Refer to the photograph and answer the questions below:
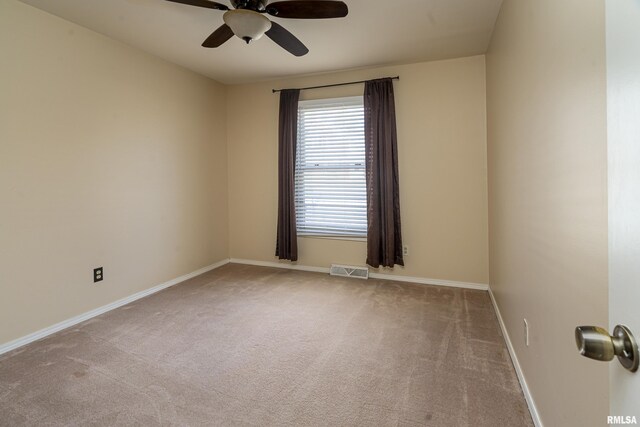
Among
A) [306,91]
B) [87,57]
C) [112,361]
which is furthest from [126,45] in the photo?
[112,361]

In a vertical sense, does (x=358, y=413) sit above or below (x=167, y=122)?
below

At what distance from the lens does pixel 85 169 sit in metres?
2.84

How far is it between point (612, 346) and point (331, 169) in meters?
3.66

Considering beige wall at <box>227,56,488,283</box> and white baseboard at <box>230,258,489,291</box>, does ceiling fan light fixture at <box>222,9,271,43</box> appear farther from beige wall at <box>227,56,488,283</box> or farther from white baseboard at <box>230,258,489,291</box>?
white baseboard at <box>230,258,489,291</box>

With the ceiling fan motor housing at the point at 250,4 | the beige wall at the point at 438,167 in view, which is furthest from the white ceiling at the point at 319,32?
the ceiling fan motor housing at the point at 250,4

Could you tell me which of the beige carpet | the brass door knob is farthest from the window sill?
the brass door knob

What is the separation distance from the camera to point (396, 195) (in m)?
3.75

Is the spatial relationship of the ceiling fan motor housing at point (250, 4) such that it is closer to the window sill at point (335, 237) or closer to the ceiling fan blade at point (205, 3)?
the ceiling fan blade at point (205, 3)

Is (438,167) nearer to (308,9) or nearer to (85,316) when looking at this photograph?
(308,9)

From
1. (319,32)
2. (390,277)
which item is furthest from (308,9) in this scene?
(390,277)

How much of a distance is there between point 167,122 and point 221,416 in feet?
10.3

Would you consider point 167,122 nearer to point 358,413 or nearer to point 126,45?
point 126,45

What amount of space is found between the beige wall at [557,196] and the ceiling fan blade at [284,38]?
58.4 inches

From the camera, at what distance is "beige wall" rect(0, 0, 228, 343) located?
2.38 metres
